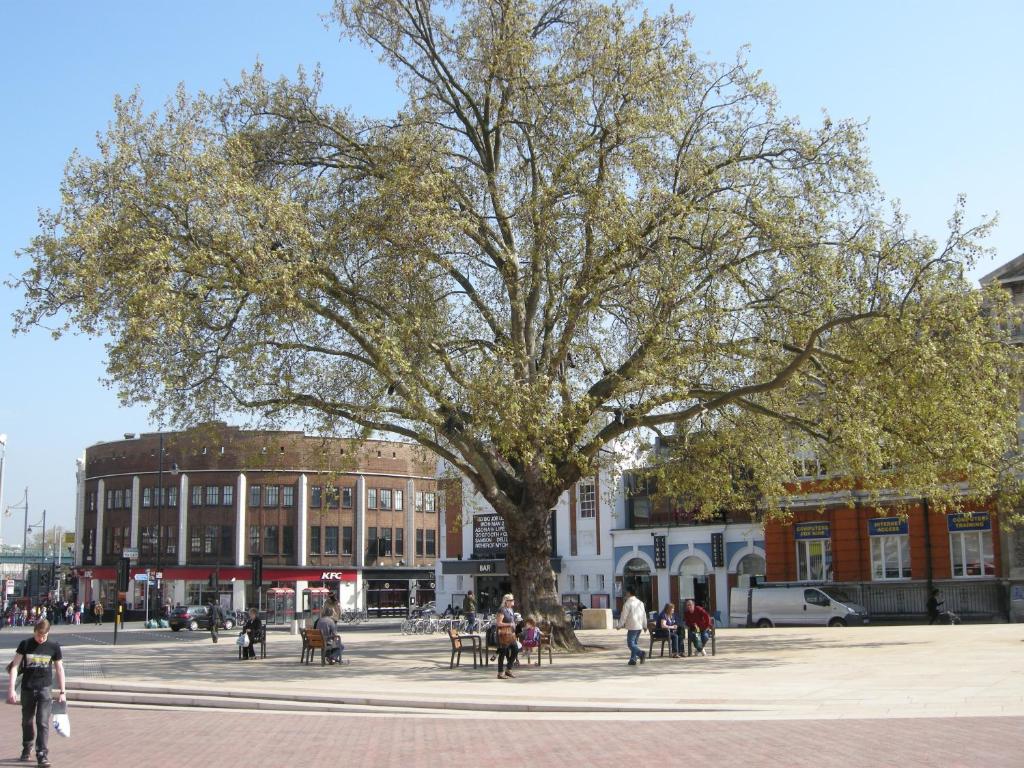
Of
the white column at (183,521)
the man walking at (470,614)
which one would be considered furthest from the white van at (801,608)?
the white column at (183,521)

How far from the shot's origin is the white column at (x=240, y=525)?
7988cm

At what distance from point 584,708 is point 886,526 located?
106 feet

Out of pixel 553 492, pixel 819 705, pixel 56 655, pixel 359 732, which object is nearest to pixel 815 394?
pixel 553 492

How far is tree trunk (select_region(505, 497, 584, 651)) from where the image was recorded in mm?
27422

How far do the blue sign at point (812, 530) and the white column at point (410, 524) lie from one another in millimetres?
43897

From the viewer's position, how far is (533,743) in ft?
42.5

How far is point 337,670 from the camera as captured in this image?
78.2 ft

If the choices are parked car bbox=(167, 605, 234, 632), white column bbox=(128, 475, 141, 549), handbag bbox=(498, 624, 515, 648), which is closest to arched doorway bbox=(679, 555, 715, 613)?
parked car bbox=(167, 605, 234, 632)

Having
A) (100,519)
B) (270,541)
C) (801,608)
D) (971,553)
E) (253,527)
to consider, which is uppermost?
(100,519)

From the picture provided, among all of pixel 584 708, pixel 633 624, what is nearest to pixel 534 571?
pixel 633 624

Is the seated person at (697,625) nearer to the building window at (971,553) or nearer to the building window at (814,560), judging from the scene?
the building window at (971,553)

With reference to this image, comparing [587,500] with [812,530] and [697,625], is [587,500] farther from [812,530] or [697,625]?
[697,625]

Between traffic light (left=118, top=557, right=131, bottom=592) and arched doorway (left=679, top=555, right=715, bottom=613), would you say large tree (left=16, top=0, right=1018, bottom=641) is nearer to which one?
traffic light (left=118, top=557, right=131, bottom=592)

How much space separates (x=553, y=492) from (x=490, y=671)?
625 cm
